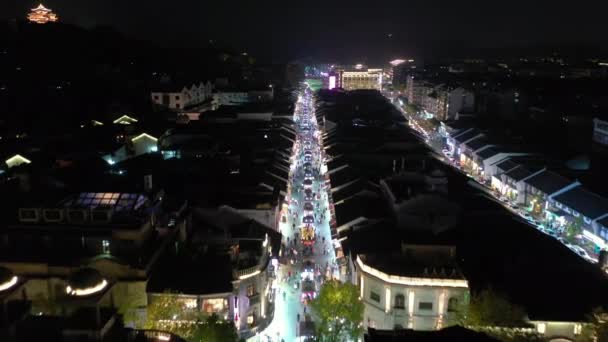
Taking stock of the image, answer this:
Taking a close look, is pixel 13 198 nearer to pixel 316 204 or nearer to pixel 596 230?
pixel 316 204

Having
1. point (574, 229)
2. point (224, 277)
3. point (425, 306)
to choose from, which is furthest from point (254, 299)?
point (574, 229)

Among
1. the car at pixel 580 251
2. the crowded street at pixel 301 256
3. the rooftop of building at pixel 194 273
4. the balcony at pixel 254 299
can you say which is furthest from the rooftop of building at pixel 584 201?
the rooftop of building at pixel 194 273

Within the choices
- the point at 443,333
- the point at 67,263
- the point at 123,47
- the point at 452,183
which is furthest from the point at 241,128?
the point at 123,47

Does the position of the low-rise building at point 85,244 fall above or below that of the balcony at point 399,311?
above

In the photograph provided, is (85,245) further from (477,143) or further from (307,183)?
(477,143)

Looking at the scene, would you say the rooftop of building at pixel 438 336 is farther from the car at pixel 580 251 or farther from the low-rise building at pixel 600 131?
the low-rise building at pixel 600 131

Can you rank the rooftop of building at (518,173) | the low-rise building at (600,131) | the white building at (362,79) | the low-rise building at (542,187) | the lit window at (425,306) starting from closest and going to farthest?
the lit window at (425,306)
the low-rise building at (542,187)
the rooftop of building at (518,173)
the low-rise building at (600,131)
the white building at (362,79)

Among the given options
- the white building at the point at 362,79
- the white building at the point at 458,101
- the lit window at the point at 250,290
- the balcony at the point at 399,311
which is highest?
the white building at the point at 362,79
